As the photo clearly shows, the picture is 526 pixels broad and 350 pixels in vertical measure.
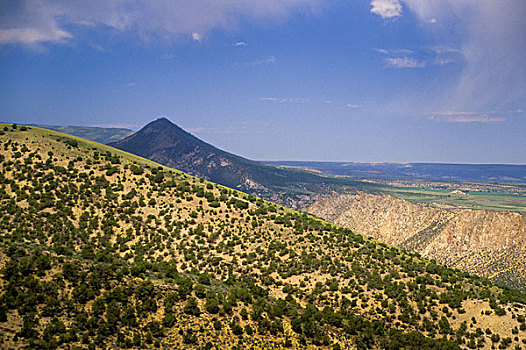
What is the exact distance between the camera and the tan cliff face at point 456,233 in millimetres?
95938

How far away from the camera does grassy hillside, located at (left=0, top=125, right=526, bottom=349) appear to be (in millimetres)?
25688

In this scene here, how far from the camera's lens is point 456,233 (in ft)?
373

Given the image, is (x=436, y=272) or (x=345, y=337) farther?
(x=436, y=272)

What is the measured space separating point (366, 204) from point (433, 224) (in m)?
41.9

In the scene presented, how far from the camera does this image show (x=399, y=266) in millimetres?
54406

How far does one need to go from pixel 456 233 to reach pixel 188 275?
101m

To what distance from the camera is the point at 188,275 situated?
39938 mm

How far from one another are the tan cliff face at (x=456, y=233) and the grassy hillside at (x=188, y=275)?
1985 inches

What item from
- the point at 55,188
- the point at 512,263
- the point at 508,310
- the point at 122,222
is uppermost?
the point at 55,188

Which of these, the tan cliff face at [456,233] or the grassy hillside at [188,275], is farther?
the tan cliff face at [456,233]

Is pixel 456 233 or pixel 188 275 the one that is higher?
pixel 188 275

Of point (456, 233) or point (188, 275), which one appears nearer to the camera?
point (188, 275)

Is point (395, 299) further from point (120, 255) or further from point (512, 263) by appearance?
point (512, 263)

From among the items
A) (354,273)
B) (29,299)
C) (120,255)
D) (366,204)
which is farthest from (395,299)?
(366,204)
